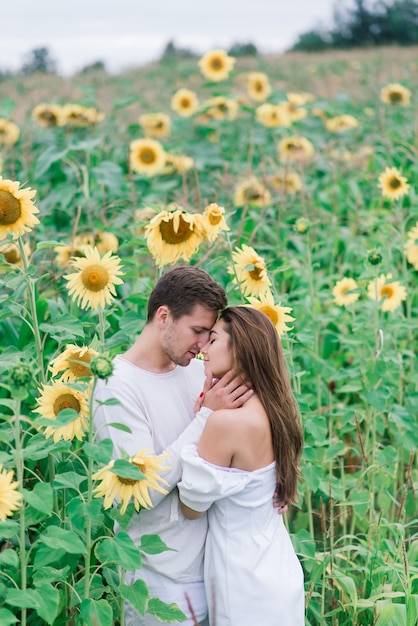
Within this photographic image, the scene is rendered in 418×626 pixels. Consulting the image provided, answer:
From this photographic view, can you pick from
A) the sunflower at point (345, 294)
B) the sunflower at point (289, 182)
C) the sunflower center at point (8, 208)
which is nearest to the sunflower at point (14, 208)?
the sunflower center at point (8, 208)

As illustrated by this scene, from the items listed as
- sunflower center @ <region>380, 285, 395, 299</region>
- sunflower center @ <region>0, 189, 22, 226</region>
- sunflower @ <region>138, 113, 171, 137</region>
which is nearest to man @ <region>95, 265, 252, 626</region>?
sunflower center @ <region>0, 189, 22, 226</region>

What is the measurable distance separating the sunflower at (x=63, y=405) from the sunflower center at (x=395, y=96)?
5201 mm

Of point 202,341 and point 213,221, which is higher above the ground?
point 213,221

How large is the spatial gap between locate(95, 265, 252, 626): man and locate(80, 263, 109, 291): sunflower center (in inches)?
5.6

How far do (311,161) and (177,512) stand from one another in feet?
14.1

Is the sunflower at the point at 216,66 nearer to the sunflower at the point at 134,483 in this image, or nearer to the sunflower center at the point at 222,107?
the sunflower center at the point at 222,107

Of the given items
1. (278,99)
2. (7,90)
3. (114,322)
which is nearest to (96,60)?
(7,90)

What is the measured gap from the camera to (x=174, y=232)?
→ 2.41 metres

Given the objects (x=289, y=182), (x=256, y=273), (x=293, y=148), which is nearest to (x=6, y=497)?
(x=256, y=273)

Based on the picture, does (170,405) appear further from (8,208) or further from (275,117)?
(275,117)

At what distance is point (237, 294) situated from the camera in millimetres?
2965

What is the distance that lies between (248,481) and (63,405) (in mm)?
498

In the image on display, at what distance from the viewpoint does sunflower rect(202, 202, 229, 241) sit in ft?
7.95

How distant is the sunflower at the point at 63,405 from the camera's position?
79.4 inches
